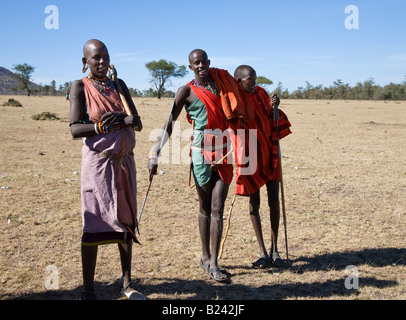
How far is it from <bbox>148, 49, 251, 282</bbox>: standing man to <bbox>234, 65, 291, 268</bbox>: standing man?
199 millimetres

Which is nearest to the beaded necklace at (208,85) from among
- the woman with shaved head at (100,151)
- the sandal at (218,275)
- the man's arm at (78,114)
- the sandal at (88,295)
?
the woman with shaved head at (100,151)

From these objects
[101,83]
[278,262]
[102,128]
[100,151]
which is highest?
[101,83]

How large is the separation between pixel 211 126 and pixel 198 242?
1.61 m

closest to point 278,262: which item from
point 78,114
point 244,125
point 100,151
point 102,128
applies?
point 244,125

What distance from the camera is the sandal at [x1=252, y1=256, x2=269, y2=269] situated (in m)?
3.97

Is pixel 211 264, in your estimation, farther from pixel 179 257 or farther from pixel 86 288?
pixel 86 288

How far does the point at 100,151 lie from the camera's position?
3.07 metres

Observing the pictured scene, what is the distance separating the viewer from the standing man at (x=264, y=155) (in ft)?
12.8

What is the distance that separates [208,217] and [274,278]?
84cm

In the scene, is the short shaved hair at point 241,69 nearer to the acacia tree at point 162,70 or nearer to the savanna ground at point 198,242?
the savanna ground at point 198,242

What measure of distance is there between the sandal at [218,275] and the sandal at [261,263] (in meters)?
0.45

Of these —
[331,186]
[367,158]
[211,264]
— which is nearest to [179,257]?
[211,264]

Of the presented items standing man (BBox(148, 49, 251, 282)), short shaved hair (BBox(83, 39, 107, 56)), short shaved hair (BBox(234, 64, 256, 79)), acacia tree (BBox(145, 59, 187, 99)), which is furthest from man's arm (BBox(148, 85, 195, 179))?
acacia tree (BBox(145, 59, 187, 99))

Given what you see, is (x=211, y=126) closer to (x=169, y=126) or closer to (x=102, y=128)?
(x=169, y=126)
